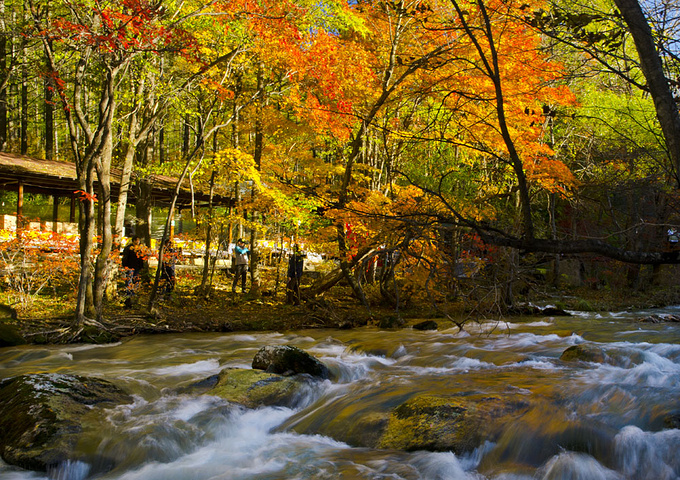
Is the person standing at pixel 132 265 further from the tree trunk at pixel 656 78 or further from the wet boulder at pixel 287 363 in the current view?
the tree trunk at pixel 656 78

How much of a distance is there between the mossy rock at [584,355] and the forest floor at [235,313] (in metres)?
0.91

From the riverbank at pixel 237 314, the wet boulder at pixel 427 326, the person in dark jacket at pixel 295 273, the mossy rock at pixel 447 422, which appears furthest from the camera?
the person in dark jacket at pixel 295 273

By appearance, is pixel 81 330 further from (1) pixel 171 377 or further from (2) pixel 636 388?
(2) pixel 636 388

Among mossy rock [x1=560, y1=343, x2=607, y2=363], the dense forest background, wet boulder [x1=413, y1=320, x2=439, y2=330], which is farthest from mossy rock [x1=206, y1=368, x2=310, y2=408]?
wet boulder [x1=413, y1=320, x2=439, y2=330]

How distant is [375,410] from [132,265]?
11.2 m

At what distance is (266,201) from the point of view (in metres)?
13.4

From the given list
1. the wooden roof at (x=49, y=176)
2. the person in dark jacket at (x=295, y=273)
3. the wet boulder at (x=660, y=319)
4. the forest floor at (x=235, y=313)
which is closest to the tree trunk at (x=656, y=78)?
the forest floor at (x=235, y=313)

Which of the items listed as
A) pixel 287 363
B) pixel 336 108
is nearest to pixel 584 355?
pixel 287 363

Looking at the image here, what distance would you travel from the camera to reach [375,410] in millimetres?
5762

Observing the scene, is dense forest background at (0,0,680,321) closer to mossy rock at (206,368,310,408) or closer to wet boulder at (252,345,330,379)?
wet boulder at (252,345,330,379)

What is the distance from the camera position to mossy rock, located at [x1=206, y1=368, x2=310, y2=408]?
19.9 feet

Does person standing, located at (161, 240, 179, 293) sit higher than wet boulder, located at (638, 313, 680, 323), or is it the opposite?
person standing, located at (161, 240, 179, 293)

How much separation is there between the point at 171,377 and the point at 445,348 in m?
4.76

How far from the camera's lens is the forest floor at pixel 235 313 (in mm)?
9703
